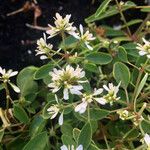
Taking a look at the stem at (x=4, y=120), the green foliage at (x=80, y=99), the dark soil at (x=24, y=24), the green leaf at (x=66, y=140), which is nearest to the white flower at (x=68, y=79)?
the green foliage at (x=80, y=99)

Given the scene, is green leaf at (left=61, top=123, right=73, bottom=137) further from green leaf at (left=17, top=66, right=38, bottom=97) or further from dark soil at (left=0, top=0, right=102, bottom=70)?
dark soil at (left=0, top=0, right=102, bottom=70)

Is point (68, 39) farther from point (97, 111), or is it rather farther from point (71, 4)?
point (71, 4)

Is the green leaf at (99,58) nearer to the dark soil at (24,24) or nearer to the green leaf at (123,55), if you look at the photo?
the green leaf at (123,55)

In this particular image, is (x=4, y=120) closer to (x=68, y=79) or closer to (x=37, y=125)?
(x=37, y=125)

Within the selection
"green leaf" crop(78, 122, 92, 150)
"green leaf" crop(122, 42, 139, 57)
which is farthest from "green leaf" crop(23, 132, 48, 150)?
"green leaf" crop(122, 42, 139, 57)

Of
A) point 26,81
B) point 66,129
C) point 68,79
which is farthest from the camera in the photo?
point 26,81

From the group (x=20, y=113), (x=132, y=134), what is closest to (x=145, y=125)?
(x=132, y=134)
